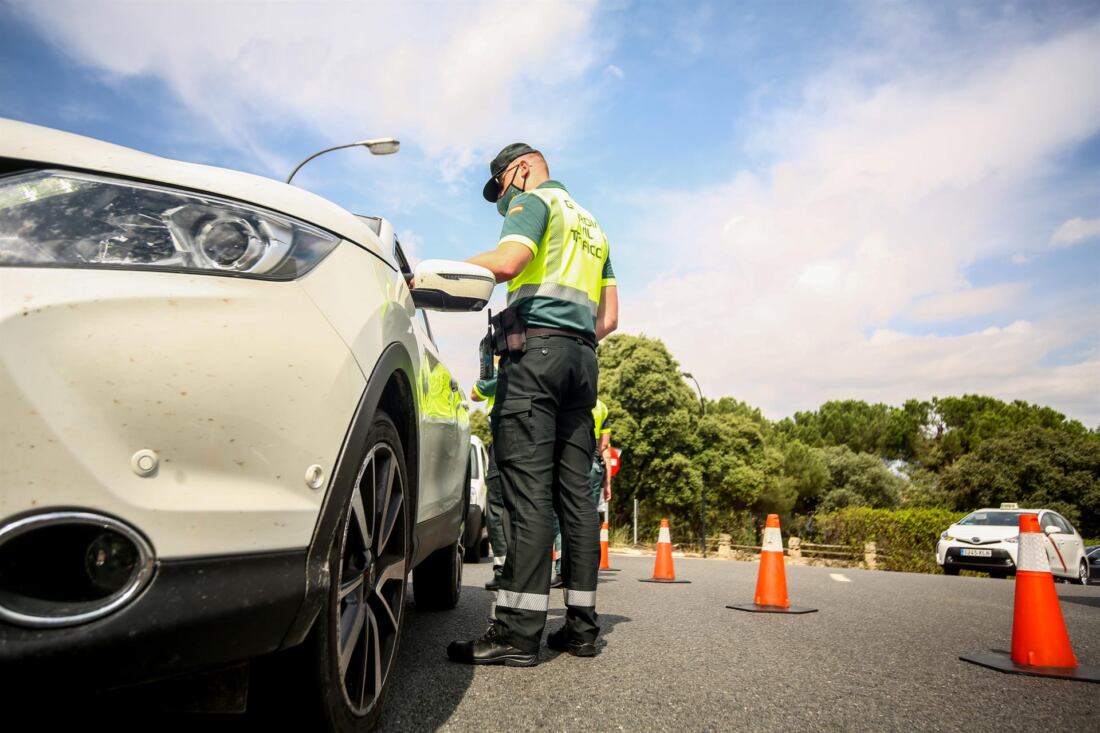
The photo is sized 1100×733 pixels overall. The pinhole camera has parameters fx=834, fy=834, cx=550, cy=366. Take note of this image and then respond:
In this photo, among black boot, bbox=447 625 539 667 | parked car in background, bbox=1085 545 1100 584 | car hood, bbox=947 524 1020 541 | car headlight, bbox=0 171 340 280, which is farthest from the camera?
parked car in background, bbox=1085 545 1100 584

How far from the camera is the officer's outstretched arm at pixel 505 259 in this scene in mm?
3238

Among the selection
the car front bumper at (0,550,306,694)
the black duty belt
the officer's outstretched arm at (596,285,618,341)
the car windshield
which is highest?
the officer's outstretched arm at (596,285,618,341)

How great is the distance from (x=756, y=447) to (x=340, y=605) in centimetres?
3819

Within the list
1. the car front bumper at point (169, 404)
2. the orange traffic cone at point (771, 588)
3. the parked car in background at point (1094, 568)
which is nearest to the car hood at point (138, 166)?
the car front bumper at point (169, 404)

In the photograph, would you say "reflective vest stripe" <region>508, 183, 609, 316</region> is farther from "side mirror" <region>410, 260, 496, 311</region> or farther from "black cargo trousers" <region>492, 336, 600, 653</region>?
"side mirror" <region>410, 260, 496, 311</region>

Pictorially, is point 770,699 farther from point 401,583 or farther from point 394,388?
point 394,388

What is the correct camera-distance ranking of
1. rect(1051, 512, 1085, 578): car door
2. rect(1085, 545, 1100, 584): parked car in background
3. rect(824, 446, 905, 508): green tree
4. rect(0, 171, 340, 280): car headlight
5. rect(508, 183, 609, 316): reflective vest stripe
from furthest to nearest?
rect(824, 446, 905, 508): green tree < rect(1085, 545, 1100, 584): parked car in background < rect(1051, 512, 1085, 578): car door < rect(508, 183, 609, 316): reflective vest stripe < rect(0, 171, 340, 280): car headlight

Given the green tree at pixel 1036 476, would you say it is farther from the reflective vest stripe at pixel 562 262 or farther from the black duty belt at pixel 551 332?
the black duty belt at pixel 551 332

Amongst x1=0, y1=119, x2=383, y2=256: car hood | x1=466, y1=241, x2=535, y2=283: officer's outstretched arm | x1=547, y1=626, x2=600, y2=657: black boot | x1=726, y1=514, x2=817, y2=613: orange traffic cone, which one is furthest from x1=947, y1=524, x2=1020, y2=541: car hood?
x1=0, y1=119, x2=383, y2=256: car hood

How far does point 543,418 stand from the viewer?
3314 millimetres

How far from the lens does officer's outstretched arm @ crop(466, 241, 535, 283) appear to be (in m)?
3.24

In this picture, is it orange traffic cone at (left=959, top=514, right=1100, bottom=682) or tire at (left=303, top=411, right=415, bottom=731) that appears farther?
orange traffic cone at (left=959, top=514, right=1100, bottom=682)

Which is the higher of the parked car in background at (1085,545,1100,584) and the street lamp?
the street lamp

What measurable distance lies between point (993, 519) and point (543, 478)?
15778 millimetres
